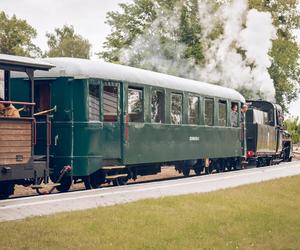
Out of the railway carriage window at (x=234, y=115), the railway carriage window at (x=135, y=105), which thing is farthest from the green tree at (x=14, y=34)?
the railway carriage window at (x=135, y=105)

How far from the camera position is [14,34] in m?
63.6

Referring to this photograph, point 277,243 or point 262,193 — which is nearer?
point 277,243

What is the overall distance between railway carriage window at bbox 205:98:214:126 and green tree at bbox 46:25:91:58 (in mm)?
60548

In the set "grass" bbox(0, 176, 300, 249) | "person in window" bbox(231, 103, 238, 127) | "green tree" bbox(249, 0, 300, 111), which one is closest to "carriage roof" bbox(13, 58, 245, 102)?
"grass" bbox(0, 176, 300, 249)

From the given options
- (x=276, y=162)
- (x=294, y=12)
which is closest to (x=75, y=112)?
(x=276, y=162)

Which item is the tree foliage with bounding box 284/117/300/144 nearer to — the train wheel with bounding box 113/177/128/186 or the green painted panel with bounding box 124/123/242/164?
the green painted panel with bounding box 124/123/242/164

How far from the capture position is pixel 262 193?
50.5ft

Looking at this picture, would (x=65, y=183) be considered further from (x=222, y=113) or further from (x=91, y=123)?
(x=222, y=113)

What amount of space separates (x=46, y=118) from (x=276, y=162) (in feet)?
65.1

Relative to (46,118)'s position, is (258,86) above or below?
above

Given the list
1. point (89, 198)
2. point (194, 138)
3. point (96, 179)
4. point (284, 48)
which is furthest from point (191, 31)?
point (89, 198)

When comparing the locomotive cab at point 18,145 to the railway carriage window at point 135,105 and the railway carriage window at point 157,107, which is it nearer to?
the railway carriage window at point 135,105

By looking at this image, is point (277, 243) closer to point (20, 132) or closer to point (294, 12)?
point (20, 132)

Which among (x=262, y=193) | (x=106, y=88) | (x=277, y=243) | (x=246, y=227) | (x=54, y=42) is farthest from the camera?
(x=54, y=42)
